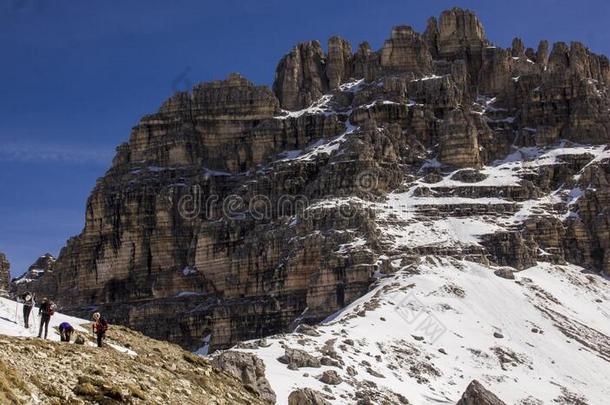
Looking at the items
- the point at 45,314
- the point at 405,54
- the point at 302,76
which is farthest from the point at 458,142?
the point at 45,314

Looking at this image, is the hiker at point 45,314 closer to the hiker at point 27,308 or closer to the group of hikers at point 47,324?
the group of hikers at point 47,324

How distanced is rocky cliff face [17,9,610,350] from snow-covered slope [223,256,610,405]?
32.8 ft

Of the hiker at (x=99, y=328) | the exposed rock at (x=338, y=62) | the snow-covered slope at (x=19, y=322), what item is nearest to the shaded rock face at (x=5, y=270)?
the exposed rock at (x=338, y=62)

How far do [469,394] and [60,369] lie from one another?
1659 inches

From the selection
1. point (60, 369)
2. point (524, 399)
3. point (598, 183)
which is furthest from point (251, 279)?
point (60, 369)

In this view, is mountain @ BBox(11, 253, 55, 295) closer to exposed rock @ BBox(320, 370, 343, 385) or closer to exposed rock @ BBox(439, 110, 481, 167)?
exposed rock @ BBox(439, 110, 481, 167)

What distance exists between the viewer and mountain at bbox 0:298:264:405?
31922 mm

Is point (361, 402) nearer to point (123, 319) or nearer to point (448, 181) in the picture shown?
point (448, 181)

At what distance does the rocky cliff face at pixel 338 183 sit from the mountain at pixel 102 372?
268 feet

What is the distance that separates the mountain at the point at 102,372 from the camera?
1257 inches

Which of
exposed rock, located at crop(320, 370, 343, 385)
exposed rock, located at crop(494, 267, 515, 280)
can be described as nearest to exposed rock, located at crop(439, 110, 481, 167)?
exposed rock, located at crop(494, 267, 515, 280)

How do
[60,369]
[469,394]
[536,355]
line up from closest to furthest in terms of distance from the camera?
[60,369] → [469,394] → [536,355]

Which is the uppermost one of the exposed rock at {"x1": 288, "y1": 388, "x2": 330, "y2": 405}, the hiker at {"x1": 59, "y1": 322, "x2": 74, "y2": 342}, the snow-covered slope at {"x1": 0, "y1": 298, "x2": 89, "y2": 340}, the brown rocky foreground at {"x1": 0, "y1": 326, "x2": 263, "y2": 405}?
the snow-covered slope at {"x1": 0, "y1": 298, "x2": 89, "y2": 340}

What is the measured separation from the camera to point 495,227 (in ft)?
454
